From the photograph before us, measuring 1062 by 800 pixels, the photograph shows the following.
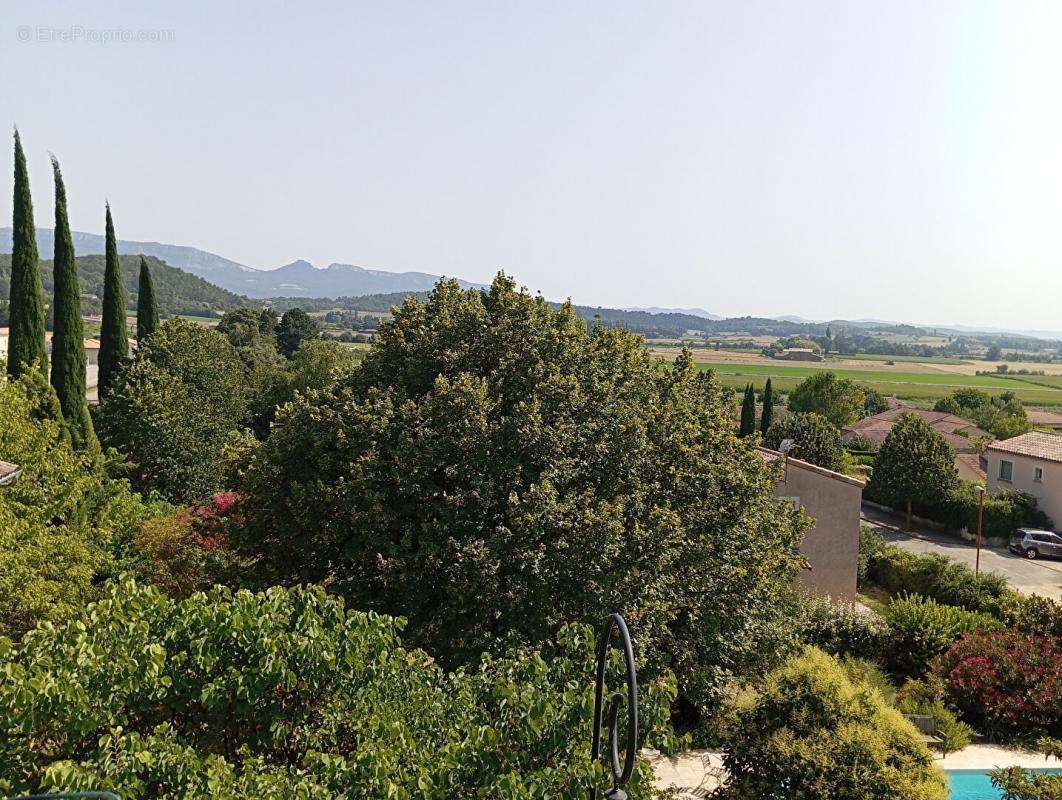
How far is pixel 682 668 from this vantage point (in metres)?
14.0

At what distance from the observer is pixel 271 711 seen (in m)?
7.63

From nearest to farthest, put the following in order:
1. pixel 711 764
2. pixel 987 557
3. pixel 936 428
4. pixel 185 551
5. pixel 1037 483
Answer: pixel 711 764
pixel 185 551
pixel 987 557
pixel 1037 483
pixel 936 428

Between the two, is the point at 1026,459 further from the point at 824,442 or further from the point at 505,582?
the point at 505,582

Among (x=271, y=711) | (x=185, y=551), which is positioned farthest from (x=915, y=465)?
(x=271, y=711)

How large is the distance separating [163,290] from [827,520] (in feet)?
512

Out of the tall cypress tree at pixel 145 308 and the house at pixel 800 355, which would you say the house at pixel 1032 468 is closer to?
the tall cypress tree at pixel 145 308

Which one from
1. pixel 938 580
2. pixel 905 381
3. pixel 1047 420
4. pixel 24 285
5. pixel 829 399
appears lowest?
pixel 1047 420

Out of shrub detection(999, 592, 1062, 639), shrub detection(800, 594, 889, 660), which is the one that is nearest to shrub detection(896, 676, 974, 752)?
shrub detection(800, 594, 889, 660)

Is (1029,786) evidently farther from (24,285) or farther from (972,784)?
(24,285)

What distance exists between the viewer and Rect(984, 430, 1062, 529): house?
1684 inches

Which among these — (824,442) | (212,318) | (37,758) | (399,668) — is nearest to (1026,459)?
(824,442)

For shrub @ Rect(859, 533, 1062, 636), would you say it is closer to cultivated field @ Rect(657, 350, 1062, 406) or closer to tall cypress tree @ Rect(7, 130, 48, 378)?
tall cypress tree @ Rect(7, 130, 48, 378)

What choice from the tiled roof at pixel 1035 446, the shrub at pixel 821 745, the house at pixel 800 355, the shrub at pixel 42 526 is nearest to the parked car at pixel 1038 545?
the tiled roof at pixel 1035 446

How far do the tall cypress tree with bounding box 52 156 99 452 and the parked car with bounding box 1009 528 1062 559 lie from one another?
41.4 m
